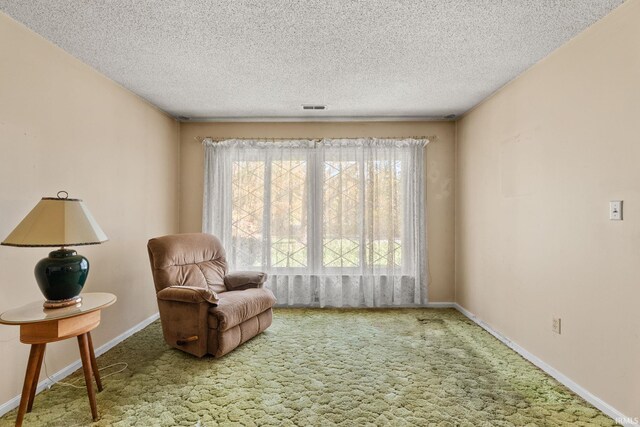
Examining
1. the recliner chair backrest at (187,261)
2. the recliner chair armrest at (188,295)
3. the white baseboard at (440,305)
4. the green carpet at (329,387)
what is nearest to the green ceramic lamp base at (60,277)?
the green carpet at (329,387)

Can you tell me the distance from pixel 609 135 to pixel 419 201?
7.64ft

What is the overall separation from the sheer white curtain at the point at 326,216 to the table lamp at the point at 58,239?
2.29 metres

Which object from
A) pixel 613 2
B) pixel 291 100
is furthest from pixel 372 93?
pixel 613 2

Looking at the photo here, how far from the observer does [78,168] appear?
8.95 feet

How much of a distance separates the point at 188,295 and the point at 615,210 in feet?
10.2

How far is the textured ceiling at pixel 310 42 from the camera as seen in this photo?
6.75 ft

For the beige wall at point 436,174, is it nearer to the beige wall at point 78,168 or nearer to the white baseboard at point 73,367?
the beige wall at point 78,168

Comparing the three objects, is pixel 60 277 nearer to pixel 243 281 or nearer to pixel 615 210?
pixel 243 281

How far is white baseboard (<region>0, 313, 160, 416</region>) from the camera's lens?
213 centimetres

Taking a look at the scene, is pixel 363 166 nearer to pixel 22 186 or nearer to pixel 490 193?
pixel 490 193

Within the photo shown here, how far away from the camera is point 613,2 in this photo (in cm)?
199

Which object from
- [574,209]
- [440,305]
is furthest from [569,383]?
[440,305]

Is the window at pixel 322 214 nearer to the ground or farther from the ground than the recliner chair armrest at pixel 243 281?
farther from the ground

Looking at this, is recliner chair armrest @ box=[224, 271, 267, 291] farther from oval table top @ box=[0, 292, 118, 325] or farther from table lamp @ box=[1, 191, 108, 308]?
table lamp @ box=[1, 191, 108, 308]
